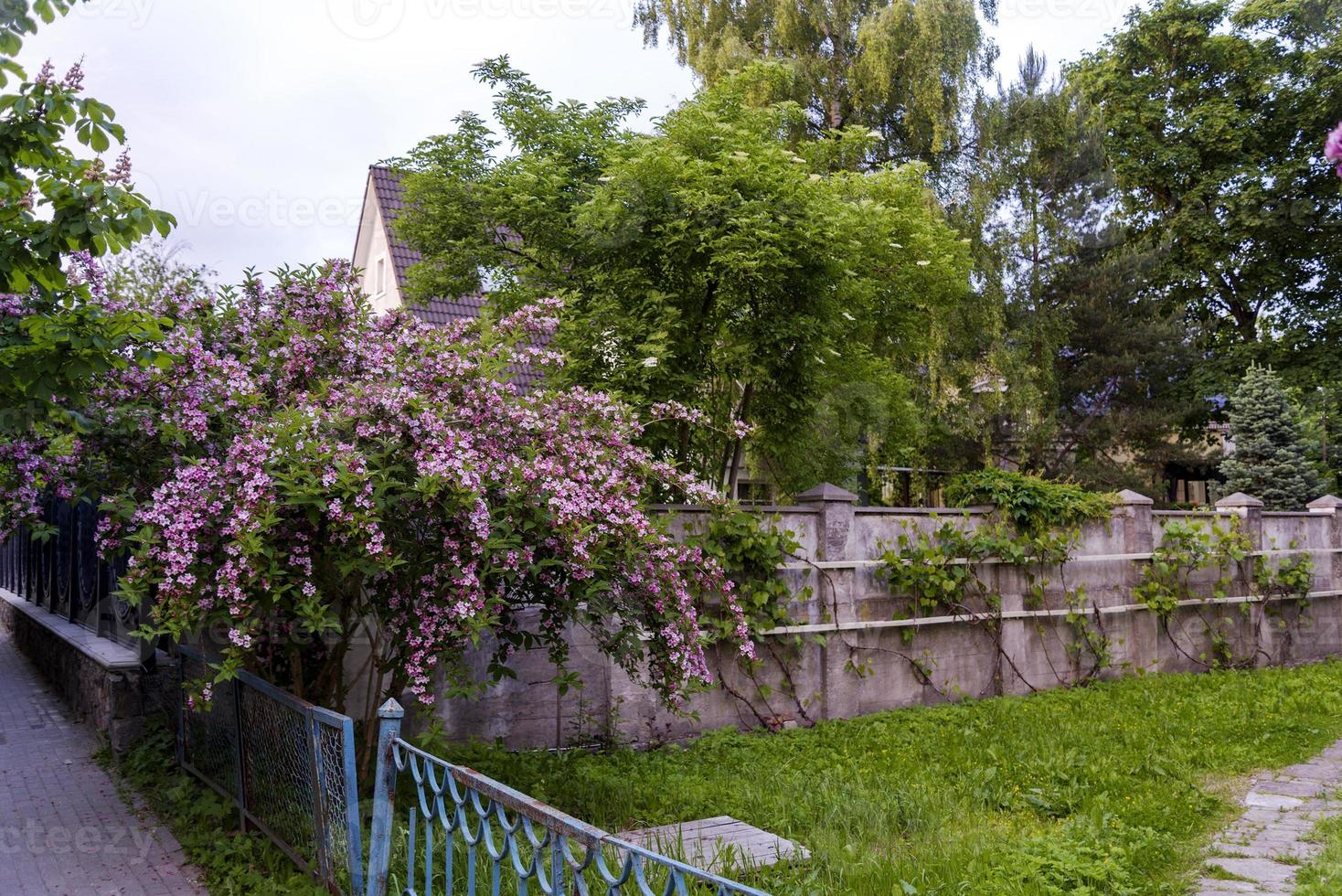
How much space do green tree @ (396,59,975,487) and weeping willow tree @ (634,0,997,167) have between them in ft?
16.3

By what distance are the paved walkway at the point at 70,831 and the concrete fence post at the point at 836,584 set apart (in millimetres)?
5303

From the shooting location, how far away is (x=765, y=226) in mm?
9945

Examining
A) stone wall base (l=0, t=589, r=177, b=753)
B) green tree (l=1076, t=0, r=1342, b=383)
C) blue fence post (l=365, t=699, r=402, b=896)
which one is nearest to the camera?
blue fence post (l=365, t=699, r=402, b=896)

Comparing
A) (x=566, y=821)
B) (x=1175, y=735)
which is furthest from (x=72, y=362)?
(x=1175, y=735)

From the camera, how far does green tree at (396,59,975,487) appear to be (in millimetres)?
10148

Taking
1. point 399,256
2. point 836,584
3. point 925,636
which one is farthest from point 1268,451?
point 399,256

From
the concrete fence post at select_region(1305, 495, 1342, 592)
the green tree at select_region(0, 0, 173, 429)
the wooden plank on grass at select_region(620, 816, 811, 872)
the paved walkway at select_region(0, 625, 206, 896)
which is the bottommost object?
the paved walkway at select_region(0, 625, 206, 896)

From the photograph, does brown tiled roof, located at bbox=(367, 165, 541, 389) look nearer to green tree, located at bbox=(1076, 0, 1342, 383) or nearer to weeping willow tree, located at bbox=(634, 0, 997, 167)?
weeping willow tree, located at bbox=(634, 0, 997, 167)

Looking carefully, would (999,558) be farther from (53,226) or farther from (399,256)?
(399,256)

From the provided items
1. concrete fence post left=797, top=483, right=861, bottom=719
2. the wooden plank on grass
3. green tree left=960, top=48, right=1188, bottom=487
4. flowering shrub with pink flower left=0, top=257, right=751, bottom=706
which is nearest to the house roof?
green tree left=960, top=48, right=1188, bottom=487

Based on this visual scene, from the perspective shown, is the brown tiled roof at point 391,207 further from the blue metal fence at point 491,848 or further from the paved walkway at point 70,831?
the blue metal fence at point 491,848

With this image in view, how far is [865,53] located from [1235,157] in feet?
39.3

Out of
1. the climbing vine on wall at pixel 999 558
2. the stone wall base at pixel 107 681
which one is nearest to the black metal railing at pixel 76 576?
the stone wall base at pixel 107 681

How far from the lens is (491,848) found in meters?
3.05
